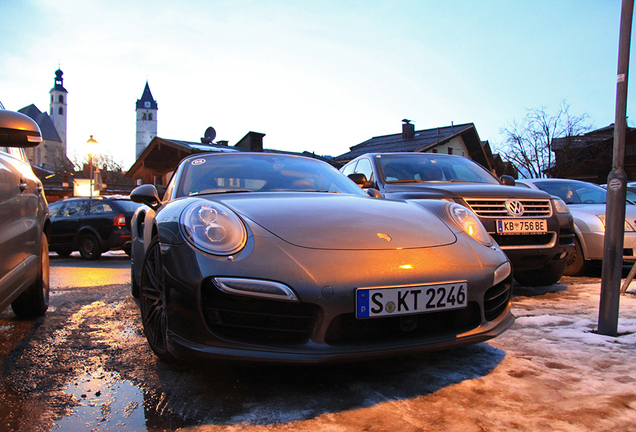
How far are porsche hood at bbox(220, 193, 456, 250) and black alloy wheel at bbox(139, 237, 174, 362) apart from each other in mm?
478

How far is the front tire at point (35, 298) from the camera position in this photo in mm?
3594

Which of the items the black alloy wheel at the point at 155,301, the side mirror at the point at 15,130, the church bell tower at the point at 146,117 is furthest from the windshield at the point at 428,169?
the church bell tower at the point at 146,117

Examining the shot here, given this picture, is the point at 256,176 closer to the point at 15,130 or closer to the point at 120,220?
the point at 15,130

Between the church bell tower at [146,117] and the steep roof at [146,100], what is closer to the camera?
the church bell tower at [146,117]

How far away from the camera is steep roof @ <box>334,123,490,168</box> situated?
90.6 ft

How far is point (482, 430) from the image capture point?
1717mm

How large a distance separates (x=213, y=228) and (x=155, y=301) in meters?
0.61

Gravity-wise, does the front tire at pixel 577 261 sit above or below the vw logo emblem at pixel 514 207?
below

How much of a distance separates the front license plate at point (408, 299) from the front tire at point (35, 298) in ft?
8.89

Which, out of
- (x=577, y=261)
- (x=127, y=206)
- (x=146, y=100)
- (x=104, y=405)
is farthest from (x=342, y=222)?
(x=146, y=100)

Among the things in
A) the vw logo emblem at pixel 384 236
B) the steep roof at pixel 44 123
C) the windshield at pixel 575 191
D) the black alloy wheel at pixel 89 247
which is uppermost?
the steep roof at pixel 44 123

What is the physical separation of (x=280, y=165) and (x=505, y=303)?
1.91 meters

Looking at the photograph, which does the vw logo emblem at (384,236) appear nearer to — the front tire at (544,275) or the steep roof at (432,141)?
the front tire at (544,275)

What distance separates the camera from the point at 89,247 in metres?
10.3
